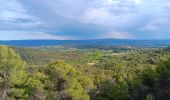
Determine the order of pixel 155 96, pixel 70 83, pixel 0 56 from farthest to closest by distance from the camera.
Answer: pixel 155 96 → pixel 70 83 → pixel 0 56

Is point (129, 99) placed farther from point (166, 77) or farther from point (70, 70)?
point (70, 70)

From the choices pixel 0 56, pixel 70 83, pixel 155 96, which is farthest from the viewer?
pixel 155 96

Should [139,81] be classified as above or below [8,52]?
below

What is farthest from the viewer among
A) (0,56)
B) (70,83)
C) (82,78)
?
(82,78)

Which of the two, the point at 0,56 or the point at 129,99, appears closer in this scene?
the point at 0,56

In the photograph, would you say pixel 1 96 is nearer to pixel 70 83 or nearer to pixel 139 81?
pixel 70 83

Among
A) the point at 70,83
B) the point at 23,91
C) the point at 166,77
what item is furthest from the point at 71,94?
the point at 166,77

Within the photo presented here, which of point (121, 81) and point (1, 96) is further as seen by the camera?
point (121, 81)

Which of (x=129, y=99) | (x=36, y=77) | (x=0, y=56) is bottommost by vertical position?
(x=129, y=99)

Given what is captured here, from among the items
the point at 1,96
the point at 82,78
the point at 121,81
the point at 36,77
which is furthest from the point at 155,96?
the point at 1,96
